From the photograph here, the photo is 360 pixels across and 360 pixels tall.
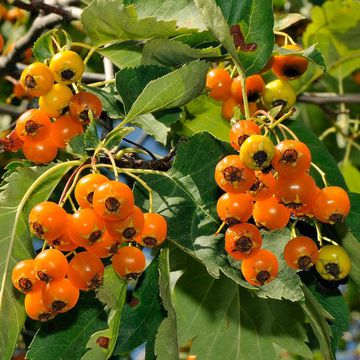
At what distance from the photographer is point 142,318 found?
274 cm

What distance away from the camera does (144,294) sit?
2.75m

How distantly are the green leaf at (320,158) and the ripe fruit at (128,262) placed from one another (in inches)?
34.8

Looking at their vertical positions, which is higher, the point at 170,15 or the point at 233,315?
the point at 170,15

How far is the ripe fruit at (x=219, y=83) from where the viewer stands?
111 inches

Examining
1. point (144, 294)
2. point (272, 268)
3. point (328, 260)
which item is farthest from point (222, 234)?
point (144, 294)

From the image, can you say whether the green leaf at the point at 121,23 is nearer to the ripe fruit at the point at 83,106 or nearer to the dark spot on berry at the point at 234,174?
the ripe fruit at the point at 83,106

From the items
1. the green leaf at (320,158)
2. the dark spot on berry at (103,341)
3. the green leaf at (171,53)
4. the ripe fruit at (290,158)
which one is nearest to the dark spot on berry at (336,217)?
the ripe fruit at (290,158)

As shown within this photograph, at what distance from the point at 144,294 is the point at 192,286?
0.22 metres

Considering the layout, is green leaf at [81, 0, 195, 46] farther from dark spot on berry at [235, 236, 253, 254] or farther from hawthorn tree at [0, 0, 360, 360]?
dark spot on berry at [235, 236, 253, 254]

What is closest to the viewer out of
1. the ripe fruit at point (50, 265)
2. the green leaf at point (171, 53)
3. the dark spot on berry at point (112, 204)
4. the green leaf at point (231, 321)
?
the dark spot on berry at point (112, 204)

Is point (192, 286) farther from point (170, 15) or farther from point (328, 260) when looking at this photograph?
point (170, 15)

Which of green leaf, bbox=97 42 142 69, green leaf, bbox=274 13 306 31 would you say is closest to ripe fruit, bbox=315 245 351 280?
green leaf, bbox=97 42 142 69

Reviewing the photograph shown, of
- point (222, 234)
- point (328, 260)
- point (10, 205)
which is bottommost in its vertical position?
point (328, 260)

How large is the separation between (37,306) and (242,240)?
26.3 inches
